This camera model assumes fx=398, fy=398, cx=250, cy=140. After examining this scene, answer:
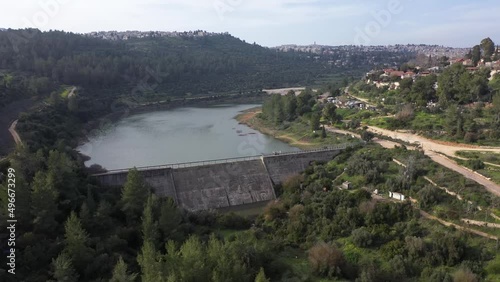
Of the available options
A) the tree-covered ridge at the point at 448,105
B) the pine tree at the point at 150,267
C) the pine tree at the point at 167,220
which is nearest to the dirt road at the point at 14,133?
the pine tree at the point at 167,220

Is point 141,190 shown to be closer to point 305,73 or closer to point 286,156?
point 286,156

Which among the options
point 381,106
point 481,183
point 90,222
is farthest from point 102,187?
point 381,106

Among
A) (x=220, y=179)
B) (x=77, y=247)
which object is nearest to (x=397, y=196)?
(x=220, y=179)

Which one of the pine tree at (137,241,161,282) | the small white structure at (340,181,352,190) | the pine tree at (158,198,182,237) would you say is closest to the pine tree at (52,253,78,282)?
the pine tree at (137,241,161,282)

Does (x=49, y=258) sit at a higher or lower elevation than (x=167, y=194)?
higher

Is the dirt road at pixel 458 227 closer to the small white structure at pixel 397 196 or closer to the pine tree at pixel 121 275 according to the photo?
the small white structure at pixel 397 196

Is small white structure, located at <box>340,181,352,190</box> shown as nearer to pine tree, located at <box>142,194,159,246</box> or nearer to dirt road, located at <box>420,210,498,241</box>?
dirt road, located at <box>420,210,498,241</box>

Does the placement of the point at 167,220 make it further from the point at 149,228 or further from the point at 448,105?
the point at 448,105
